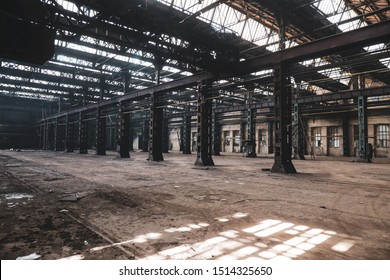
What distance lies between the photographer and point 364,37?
704 cm

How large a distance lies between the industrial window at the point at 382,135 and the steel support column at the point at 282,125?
18251 millimetres

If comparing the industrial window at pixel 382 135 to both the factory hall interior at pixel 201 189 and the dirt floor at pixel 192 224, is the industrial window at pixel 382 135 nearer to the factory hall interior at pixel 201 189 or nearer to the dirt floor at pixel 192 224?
the factory hall interior at pixel 201 189

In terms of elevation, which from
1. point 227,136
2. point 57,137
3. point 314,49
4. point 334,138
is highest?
point 314,49

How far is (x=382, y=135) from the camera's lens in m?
21.7

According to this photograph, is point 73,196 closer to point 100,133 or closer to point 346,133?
point 100,133

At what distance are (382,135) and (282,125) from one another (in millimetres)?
18944

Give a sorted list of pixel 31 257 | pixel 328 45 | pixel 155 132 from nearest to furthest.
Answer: pixel 31 257, pixel 328 45, pixel 155 132

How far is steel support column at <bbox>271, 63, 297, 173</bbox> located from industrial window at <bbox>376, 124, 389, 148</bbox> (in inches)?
719

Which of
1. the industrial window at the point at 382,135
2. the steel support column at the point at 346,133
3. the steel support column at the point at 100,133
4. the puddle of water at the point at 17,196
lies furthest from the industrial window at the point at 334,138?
the puddle of water at the point at 17,196

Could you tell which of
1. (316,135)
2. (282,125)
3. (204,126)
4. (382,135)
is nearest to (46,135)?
(204,126)

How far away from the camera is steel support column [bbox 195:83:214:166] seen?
37.8 feet

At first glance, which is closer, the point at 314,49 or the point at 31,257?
the point at 31,257

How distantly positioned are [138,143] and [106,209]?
126 ft
